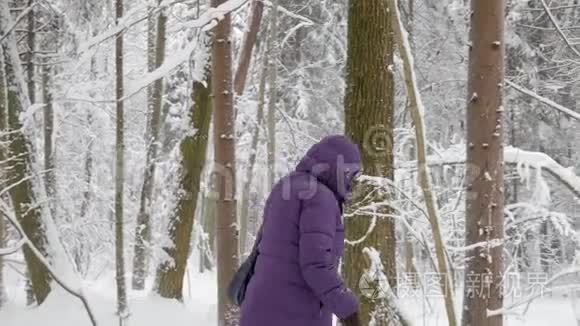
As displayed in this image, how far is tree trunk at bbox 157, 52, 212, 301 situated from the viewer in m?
10.2

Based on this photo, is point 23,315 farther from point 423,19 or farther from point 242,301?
point 423,19

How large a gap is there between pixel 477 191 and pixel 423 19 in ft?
46.0

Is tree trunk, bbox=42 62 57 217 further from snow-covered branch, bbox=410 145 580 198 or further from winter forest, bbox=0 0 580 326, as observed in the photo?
snow-covered branch, bbox=410 145 580 198

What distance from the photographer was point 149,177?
455 inches

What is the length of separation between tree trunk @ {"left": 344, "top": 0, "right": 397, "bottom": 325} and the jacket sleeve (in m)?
2.11

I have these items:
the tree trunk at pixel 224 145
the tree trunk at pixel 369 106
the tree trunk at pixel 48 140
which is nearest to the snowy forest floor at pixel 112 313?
the tree trunk at pixel 224 145

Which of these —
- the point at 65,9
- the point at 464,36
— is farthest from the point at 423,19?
the point at 65,9

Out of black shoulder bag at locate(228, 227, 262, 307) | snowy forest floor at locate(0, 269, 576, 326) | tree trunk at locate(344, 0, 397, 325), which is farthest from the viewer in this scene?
snowy forest floor at locate(0, 269, 576, 326)

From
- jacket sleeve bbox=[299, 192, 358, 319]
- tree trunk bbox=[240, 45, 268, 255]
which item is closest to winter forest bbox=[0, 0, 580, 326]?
tree trunk bbox=[240, 45, 268, 255]

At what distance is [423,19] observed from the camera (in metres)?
17.6

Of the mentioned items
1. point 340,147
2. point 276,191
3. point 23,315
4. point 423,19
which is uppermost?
point 423,19

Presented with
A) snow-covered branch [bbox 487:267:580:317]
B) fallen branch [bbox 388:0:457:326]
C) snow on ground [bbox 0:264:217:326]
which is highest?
fallen branch [bbox 388:0:457:326]

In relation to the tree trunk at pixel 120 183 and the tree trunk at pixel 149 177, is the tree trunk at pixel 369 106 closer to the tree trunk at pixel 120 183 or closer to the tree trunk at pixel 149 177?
the tree trunk at pixel 120 183

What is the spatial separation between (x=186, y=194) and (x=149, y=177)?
59.6 inches
